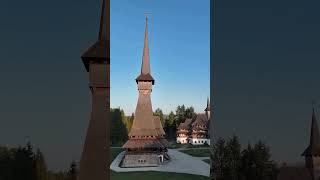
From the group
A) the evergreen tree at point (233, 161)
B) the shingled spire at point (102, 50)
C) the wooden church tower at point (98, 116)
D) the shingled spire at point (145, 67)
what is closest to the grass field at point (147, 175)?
the shingled spire at point (145, 67)

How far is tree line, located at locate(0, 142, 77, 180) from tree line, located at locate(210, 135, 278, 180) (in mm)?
3801

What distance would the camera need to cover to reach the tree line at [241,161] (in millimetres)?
8914

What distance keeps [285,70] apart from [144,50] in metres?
7.89

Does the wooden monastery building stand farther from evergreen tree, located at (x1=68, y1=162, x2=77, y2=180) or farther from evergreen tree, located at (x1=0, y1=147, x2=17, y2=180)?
evergreen tree, located at (x1=0, y1=147, x2=17, y2=180)

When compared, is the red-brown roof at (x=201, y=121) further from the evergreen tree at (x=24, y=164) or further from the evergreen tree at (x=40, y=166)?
the evergreen tree at (x=24, y=164)

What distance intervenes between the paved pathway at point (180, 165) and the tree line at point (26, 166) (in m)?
4.65

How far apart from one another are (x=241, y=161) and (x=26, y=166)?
5.69m

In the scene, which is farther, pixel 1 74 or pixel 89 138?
pixel 1 74

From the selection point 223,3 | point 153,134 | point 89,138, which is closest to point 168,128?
point 153,134

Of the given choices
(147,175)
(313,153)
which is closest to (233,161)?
(313,153)

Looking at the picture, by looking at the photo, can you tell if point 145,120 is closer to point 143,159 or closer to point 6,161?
point 143,159

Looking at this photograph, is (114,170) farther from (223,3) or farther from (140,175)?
(223,3)

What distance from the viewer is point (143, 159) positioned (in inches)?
76.1

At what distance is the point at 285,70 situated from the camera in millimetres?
9008
